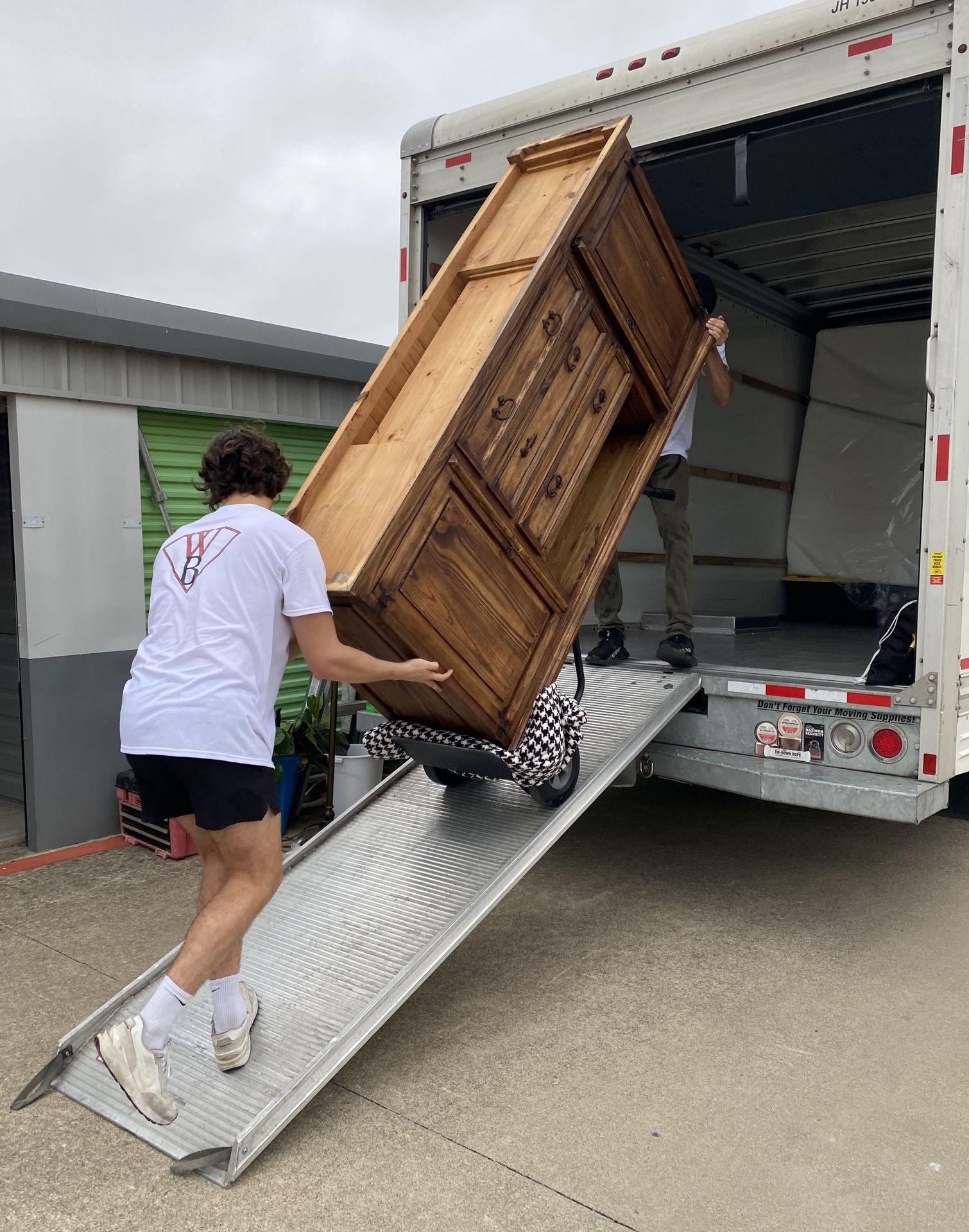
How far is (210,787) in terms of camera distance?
2609 mm

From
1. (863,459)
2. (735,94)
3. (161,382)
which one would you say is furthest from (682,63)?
(863,459)

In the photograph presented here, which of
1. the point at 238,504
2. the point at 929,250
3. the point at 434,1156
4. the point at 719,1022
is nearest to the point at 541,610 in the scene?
the point at 238,504

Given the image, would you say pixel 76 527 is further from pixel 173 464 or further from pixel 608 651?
pixel 608 651

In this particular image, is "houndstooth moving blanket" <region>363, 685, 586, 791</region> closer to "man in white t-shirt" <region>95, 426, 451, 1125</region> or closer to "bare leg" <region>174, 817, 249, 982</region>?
"man in white t-shirt" <region>95, 426, 451, 1125</region>

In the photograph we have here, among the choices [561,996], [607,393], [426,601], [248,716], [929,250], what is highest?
[929,250]

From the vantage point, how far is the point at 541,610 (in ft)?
11.7

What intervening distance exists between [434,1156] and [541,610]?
1.72 meters

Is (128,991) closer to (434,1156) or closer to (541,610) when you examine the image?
(434,1156)

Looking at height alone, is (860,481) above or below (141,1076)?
above

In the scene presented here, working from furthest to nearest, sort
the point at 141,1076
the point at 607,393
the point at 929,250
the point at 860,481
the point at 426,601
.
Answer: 1. the point at 860,481
2. the point at 929,250
3. the point at 607,393
4. the point at 426,601
5. the point at 141,1076

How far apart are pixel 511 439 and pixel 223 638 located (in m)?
1.26

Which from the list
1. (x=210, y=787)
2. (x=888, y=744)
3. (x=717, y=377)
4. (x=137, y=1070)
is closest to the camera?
(x=137, y=1070)

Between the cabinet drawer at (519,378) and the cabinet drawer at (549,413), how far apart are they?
0.04 m

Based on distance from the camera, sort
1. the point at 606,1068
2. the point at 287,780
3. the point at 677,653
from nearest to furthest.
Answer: the point at 606,1068, the point at 677,653, the point at 287,780
